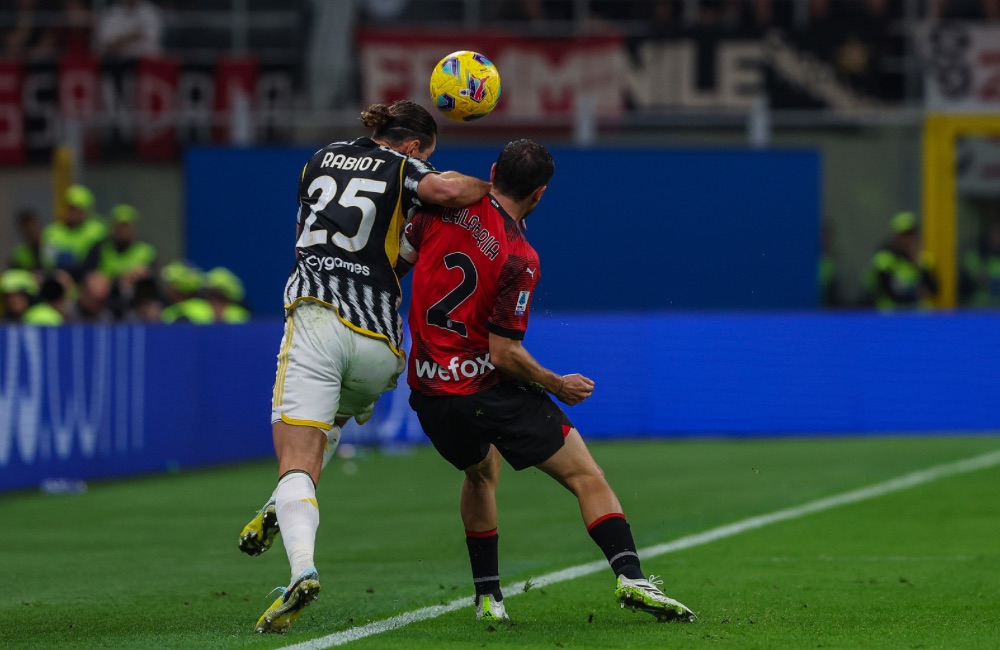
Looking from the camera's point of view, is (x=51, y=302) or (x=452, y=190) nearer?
(x=452, y=190)

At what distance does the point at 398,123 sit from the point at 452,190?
523 millimetres

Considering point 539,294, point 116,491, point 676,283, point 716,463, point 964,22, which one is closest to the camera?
point 116,491

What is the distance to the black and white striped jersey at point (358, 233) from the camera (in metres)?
7.40

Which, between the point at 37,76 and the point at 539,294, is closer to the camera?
the point at 539,294

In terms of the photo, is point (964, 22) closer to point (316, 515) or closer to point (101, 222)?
point (101, 222)

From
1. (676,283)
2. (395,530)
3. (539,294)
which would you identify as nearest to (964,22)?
(676,283)

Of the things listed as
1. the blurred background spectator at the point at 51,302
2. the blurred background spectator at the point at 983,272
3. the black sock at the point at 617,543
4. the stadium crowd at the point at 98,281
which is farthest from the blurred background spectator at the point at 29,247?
the black sock at the point at 617,543

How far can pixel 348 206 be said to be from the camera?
7418mm

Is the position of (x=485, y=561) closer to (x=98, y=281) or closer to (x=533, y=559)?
(x=533, y=559)

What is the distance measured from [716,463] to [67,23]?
1142 centimetres

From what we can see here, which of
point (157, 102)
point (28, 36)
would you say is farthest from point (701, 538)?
point (28, 36)

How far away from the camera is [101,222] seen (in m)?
21.1

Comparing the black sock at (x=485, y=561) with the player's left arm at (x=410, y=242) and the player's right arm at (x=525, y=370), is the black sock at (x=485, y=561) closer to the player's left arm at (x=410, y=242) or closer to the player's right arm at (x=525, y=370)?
the player's right arm at (x=525, y=370)

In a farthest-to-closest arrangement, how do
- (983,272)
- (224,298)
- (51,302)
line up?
(983,272), (224,298), (51,302)
